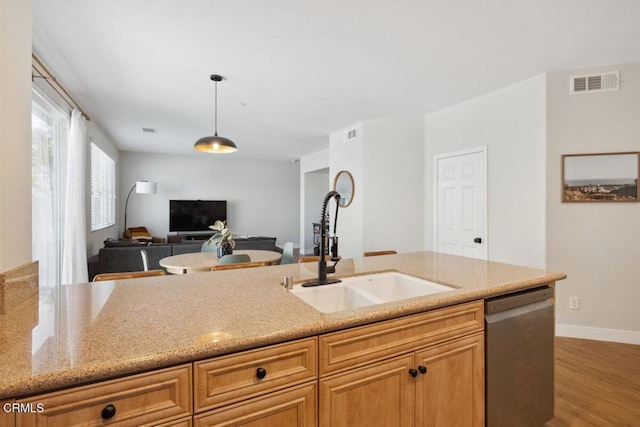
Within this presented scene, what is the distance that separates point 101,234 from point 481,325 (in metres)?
5.81

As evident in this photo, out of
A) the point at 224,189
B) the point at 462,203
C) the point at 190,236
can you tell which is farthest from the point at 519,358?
the point at 224,189

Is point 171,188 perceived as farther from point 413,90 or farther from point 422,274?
point 422,274

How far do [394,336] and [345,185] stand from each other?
397 centimetres

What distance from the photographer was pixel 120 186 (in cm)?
702

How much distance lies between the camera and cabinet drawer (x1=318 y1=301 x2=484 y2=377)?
1.04 m

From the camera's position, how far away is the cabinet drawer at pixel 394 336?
104cm

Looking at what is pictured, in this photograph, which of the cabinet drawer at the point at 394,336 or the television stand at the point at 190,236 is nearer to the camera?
the cabinet drawer at the point at 394,336

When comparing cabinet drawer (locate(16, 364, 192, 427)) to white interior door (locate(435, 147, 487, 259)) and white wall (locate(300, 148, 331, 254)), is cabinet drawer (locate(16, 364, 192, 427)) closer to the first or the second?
white interior door (locate(435, 147, 487, 259))

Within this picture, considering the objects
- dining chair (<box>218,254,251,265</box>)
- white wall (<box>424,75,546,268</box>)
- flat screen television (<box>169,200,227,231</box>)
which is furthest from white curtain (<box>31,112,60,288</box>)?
white wall (<box>424,75,546,268</box>)

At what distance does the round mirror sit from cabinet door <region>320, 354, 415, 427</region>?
12.2 feet

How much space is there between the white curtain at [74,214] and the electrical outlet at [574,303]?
504 centimetres

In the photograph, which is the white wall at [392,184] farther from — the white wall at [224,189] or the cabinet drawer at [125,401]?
the white wall at [224,189]

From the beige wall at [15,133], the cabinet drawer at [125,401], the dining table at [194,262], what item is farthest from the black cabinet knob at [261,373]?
the dining table at [194,262]

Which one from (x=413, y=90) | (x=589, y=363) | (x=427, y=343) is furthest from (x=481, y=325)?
(x=413, y=90)
